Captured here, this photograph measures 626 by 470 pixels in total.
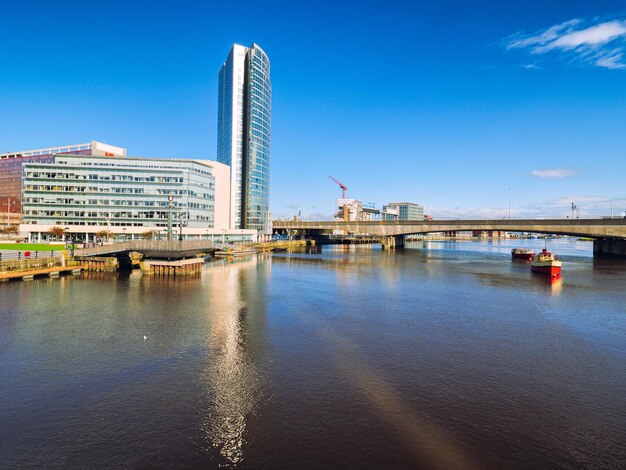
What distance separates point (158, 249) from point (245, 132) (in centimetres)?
11655

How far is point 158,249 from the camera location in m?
76.0

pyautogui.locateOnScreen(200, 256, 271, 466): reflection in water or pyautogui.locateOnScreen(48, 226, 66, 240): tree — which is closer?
pyautogui.locateOnScreen(200, 256, 271, 466): reflection in water

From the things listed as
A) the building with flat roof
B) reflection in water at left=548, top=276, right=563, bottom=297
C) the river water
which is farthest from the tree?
reflection in water at left=548, top=276, right=563, bottom=297

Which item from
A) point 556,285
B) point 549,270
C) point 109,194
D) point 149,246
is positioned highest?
point 109,194

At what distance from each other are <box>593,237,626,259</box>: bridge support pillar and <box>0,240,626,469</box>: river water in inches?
4546

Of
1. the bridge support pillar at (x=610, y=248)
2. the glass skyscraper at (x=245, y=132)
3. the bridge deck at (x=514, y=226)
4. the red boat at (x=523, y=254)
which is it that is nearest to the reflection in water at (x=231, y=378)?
the bridge deck at (x=514, y=226)

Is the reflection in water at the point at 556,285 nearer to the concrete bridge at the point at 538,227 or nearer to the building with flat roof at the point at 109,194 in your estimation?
the concrete bridge at the point at 538,227

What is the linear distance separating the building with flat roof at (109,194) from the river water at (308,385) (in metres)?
92.6

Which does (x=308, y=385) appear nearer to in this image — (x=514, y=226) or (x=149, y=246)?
(x=149, y=246)

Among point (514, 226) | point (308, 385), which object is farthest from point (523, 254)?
point (308, 385)

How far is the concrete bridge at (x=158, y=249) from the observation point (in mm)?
75812

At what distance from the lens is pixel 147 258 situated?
261ft

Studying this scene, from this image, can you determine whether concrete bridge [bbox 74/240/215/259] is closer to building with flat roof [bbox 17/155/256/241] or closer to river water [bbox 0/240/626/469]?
river water [bbox 0/240/626/469]

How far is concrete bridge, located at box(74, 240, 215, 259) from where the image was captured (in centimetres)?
7581
